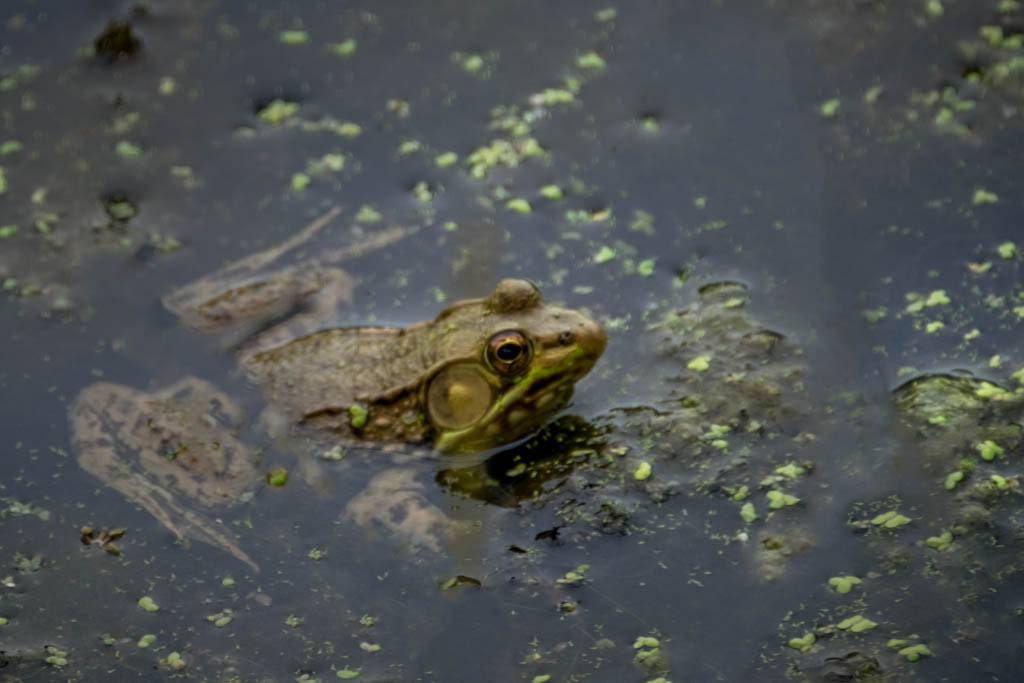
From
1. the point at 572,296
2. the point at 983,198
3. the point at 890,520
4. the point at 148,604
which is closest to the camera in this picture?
the point at 890,520

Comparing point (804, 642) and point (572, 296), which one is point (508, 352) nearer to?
point (572, 296)

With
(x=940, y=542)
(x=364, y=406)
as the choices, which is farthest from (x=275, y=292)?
(x=940, y=542)

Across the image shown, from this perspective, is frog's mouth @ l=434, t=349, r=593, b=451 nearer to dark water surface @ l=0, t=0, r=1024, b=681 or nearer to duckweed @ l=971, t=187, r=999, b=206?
dark water surface @ l=0, t=0, r=1024, b=681

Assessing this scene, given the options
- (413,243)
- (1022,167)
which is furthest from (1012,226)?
(413,243)

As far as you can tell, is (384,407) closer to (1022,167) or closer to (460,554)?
(460,554)

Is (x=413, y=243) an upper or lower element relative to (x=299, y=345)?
upper

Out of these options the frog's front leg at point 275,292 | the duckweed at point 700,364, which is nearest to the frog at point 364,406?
the frog's front leg at point 275,292

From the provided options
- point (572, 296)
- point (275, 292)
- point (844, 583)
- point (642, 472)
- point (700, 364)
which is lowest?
point (844, 583)
